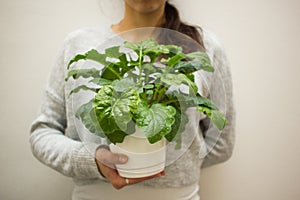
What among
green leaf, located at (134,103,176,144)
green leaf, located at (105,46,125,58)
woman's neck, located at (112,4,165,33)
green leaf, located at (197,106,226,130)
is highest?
green leaf, located at (105,46,125,58)

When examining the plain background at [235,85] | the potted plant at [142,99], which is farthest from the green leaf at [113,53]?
the plain background at [235,85]

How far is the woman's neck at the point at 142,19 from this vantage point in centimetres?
94

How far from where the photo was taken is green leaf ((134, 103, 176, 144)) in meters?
0.56

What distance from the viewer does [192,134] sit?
766 mm

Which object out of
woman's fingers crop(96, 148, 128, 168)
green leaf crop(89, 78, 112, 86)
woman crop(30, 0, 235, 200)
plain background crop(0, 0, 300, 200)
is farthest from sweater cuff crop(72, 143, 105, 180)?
plain background crop(0, 0, 300, 200)

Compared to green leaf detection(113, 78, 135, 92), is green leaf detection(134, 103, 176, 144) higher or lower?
lower

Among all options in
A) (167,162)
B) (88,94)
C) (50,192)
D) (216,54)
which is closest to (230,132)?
(216,54)

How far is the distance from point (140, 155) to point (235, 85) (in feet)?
2.36

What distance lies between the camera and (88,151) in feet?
2.80

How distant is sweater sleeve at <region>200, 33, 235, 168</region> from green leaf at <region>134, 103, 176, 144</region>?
0.66 ft

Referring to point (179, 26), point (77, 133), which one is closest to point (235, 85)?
point (179, 26)

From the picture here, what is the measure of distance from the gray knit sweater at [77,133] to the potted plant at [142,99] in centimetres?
24

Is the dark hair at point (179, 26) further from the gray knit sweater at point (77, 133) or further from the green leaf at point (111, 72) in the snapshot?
the green leaf at point (111, 72)

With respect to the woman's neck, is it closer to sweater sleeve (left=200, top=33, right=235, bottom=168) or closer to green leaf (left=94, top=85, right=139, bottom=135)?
sweater sleeve (left=200, top=33, right=235, bottom=168)
